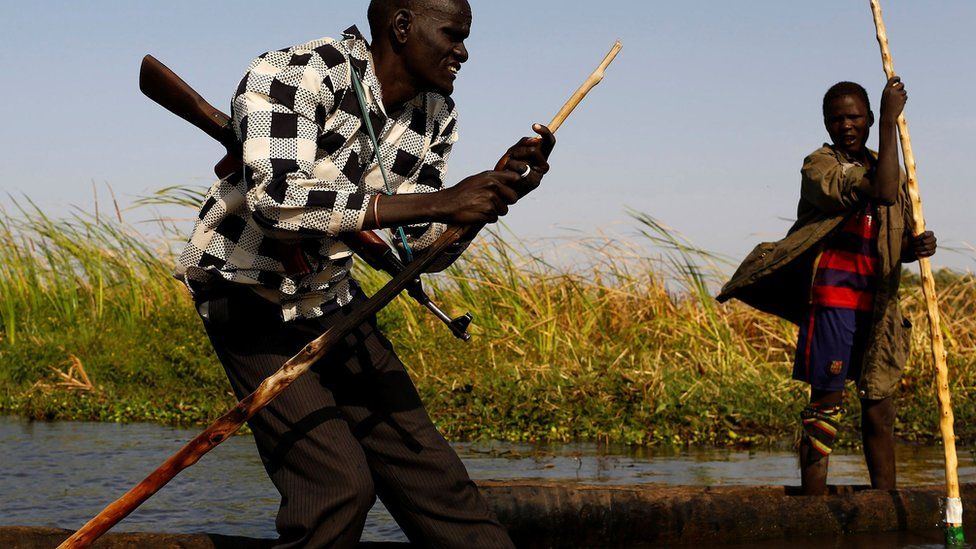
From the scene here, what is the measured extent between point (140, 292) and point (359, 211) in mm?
8059

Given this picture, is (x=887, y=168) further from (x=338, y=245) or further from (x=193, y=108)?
(x=193, y=108)

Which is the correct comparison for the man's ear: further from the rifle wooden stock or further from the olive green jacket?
the olive green jacket

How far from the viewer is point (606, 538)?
432 cm

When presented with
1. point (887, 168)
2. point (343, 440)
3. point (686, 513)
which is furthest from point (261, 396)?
point (887, 168)

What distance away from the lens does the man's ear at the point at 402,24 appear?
3.07 metres

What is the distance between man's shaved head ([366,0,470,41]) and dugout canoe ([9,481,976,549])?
1818 mm

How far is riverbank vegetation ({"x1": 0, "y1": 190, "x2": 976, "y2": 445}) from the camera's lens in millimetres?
7148

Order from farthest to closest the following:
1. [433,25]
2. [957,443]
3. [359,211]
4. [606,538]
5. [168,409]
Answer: [168,409] → [957,443] → [606,538] → [433,25] → [359,211]

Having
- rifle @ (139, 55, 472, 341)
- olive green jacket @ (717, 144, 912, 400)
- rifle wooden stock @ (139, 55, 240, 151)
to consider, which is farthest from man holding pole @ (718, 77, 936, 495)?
rifle wooden stock @ (139, 55, 240, 151)

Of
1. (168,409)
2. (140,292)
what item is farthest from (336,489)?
(140,292)

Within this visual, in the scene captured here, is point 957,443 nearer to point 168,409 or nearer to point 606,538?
point 606,538

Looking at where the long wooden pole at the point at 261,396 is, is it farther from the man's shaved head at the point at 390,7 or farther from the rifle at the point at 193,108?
the man's shaved head at the point at 390,7

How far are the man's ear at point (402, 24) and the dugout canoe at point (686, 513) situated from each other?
1817 mm

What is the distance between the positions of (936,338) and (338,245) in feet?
8.95
